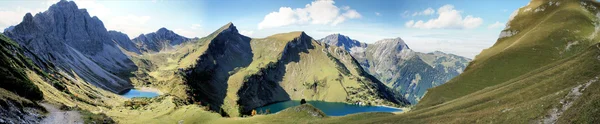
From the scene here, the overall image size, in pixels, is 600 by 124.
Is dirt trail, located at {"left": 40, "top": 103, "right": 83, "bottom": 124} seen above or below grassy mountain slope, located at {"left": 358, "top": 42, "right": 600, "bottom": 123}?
above

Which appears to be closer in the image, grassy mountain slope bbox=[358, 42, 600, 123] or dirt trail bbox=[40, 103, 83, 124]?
grassy mountain slope bbox=[358, 42, 600, 123]

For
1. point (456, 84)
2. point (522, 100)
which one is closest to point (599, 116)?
point (522, 100)

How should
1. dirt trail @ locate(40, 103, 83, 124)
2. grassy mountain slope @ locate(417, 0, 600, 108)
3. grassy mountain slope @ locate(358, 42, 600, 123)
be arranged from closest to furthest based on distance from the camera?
grassy mountain slope @ locate(358, 42, 600, 123) < dirt trail @ locate(40, 103, 83, 124) < grassy mountain slope @ locate(417, 0, 600, 108)

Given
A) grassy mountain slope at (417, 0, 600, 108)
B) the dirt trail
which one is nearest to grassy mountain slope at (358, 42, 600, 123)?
grassy mountain slope at (417, 0, 600, 108)

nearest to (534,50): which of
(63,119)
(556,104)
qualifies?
(556,104)

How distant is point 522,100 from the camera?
2087 inches

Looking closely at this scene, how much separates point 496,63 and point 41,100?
506 ft

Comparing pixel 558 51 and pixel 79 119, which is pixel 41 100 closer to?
pixel 79 119

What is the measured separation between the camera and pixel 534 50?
4828 inches

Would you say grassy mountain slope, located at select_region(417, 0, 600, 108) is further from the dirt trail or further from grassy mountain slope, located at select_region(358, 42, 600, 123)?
the dirt trail

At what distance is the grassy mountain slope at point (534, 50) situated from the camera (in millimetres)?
113663

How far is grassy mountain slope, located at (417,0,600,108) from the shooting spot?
113663 millimetres

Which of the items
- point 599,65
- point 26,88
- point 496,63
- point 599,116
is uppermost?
point 26,88

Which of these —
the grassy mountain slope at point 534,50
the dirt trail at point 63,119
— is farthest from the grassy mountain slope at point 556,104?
the dirt trail at point 63,119
